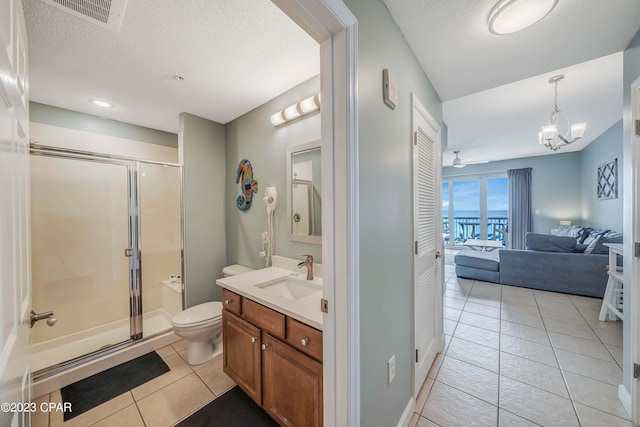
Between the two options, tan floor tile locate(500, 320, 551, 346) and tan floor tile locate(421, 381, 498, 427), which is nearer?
tan floor tile locate(421, 381, 498, 427)

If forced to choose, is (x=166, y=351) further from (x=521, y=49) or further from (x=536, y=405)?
(x=521, y=49)

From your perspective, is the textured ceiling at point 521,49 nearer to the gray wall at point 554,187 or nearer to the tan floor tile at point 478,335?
the tan floor tile at point 478,335

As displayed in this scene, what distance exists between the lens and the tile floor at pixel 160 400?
1508 mm

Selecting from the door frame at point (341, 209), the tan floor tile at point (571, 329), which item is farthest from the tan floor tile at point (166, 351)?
the tan floor tile at point (571, 329)

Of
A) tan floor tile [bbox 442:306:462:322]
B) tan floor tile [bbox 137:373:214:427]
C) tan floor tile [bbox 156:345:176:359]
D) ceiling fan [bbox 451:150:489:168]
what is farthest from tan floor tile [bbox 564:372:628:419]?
ceiling fan [bbox 451:150:489:168]

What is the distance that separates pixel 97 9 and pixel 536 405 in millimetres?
3523

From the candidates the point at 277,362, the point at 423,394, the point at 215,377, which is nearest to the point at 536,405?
the point at 423,394

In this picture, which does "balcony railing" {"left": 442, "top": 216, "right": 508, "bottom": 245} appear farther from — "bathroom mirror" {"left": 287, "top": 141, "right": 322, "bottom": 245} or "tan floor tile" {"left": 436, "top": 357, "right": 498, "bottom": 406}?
"bathroom mirror" {"left": 287, "top": 141, "right": 322, "bottom": 245}

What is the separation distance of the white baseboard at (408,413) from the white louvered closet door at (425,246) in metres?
0.09

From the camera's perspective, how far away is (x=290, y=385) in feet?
4.11

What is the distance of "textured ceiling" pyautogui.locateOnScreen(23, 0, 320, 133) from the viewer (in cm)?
133

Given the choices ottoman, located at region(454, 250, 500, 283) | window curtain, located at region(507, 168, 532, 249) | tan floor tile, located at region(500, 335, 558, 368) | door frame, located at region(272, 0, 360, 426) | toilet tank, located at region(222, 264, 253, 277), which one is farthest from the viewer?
window curtain, located at region(507, 168, 532, 249)

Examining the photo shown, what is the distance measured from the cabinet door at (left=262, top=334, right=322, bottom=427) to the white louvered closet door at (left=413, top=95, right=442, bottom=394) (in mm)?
773

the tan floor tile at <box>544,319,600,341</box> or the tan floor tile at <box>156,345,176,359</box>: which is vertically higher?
the tan floor tile at <box>544,319,600,341</box>
